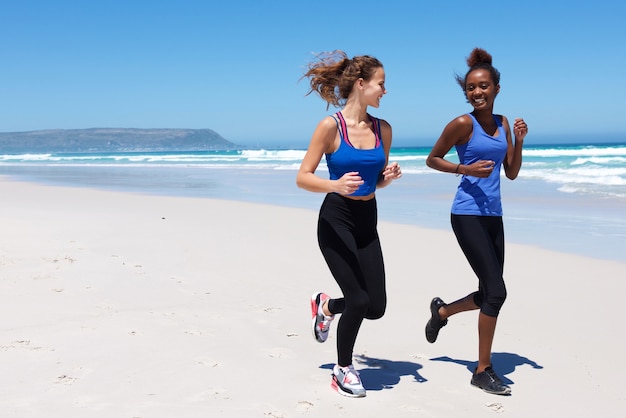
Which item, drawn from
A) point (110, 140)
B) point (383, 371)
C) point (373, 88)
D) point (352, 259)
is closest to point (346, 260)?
point (352, 259)

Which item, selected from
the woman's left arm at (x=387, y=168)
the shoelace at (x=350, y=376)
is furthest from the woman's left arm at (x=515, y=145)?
the shoelace at (x=350, y=376)

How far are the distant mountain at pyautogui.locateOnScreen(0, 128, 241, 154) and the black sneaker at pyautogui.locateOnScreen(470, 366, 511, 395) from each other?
413ft

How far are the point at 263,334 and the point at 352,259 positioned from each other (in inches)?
55.1

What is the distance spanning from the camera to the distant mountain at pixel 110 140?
5138 inches

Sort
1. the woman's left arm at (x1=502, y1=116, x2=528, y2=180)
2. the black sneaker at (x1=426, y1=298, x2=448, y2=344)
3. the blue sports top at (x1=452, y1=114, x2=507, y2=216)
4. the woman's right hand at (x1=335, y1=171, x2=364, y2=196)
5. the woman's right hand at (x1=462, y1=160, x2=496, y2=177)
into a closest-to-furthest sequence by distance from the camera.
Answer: the woman's right hand at (x1=335, y1=171, x2=364, y2=196) → the woman's right hand at (x1=462, y1=160, x2=496, y2=177) → the blue sports top at (x1=452, y1=114, x2=507, y2=216) → the woman's left arm at (x1=502, y1=116, x2=528, y2=180) → the black sneaker at (x1=426, y1=298, x2=448, y2=344)

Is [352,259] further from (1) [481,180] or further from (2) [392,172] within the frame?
(1) [481,180]

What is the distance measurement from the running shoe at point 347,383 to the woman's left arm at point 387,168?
3.67 feet

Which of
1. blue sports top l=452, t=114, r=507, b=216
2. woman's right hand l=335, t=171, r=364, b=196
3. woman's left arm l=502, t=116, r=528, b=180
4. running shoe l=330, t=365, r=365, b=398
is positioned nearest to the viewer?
woman's right hand l=335, t=171, r=364, b=196

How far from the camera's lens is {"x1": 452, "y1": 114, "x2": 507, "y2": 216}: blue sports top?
4125 mm

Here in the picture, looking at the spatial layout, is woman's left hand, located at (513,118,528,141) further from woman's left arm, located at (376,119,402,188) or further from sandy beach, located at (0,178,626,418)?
sandy beach, located at (0,178,626,418)

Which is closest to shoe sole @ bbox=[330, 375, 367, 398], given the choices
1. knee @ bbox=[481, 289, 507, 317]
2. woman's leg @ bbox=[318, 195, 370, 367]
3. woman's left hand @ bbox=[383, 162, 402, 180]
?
woman's leg @ bbox=[318, 195, 370, 367]

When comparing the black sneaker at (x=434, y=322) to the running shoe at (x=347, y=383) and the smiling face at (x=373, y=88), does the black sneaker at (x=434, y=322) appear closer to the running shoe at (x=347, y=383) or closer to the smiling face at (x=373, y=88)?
the running shoe at (x=347, y=383)

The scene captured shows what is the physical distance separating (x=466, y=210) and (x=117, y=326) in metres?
2.71

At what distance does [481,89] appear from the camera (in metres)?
4.16
